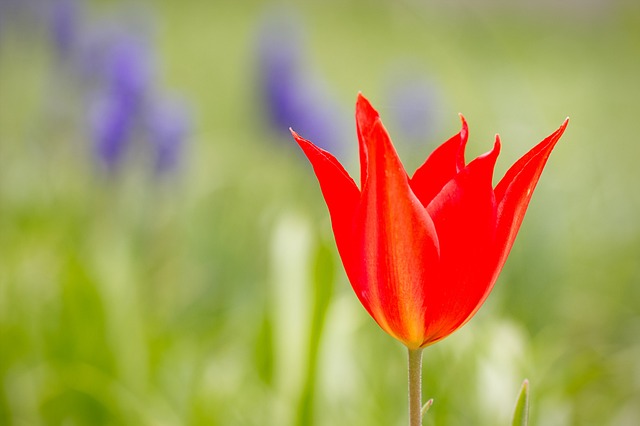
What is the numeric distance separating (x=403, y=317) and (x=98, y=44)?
1.88m

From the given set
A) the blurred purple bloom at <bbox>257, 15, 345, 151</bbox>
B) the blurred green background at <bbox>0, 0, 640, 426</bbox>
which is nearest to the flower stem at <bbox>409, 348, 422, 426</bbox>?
the blurred green background at <bbox>0, 0, 640, 426</bbox>

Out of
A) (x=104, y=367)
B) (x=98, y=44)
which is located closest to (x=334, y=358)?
(x=104, y=367)

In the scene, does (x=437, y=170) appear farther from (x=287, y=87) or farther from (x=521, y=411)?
(x=287, y=87)

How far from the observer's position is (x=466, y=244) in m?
0.57

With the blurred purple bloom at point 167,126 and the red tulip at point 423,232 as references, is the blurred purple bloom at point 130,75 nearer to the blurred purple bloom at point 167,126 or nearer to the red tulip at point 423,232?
the blurred purple bloom at point 167,126

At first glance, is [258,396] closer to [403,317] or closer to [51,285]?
[51,285]

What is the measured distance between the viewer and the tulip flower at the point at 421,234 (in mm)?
560

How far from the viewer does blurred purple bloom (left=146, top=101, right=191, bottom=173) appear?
1973 mm

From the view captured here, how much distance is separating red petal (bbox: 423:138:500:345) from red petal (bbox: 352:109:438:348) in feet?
0.03

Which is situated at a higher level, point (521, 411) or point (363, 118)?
point (363, 118)

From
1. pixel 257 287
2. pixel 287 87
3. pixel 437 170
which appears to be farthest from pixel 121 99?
pixel 437 170

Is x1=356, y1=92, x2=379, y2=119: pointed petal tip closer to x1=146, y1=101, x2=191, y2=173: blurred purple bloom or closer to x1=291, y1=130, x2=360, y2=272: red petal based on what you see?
x1=291, y1=130, x2=360, y2=272: red petal

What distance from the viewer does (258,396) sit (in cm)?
136

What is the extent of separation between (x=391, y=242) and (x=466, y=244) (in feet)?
0.16
